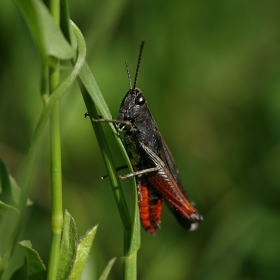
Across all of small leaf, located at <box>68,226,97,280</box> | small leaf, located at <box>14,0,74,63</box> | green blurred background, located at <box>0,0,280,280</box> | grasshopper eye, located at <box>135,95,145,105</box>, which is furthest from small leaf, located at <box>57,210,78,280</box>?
green blurred background, located at <box>0,0,280,280</box>

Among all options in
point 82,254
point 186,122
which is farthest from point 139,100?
point 186,122

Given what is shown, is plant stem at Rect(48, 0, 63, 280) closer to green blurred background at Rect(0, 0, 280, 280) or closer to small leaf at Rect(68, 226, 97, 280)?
small leaf at Rect(68, 226, 97, 280)

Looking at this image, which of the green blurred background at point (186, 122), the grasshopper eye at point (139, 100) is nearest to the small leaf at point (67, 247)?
the grasshopper eye at point (139, 100)

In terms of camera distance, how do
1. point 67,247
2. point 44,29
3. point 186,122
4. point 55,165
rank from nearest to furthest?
point 44,29 < point 55,165 < point 67,247 < point 186,122

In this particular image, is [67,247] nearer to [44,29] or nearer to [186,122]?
[44,29]

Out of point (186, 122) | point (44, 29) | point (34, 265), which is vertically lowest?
point (186, 122)

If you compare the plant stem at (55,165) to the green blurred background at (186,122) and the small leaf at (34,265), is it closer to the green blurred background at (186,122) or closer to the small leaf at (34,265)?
the small leaf at (34,265)
